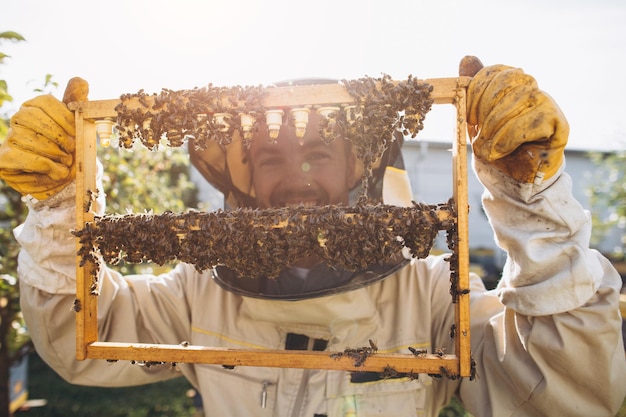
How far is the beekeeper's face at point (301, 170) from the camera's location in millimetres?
2598

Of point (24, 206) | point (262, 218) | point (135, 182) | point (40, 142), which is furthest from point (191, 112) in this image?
point (24, 206)

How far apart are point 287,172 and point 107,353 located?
1.31 metres

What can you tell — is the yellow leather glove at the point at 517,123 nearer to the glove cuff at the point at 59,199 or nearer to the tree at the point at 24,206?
the glove cuff at the point at 59,199

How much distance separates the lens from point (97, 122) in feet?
→ 6.81

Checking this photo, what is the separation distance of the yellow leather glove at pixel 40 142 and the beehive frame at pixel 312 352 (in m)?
0.11

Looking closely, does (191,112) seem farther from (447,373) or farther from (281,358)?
(447,373)

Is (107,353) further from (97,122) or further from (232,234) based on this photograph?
(97,122)

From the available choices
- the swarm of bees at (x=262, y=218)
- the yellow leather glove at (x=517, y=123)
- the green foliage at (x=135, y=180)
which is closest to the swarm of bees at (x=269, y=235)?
the swarm of bees at (x=262, y=218)

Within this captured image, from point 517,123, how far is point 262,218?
1049mm

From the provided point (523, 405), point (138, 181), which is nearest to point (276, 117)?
point (523, 405)

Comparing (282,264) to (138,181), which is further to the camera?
(138,181)

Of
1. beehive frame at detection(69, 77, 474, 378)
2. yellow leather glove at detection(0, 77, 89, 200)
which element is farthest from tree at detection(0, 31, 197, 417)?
beehive frame at detection(69, 77, 474, 378)

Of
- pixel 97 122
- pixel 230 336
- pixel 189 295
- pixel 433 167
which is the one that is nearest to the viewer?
pixel 97 122

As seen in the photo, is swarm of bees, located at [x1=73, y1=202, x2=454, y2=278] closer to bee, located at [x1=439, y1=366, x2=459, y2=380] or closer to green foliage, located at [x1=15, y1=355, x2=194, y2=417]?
bee, located at [x1=439, y1=366, x2=459, y2=380]
